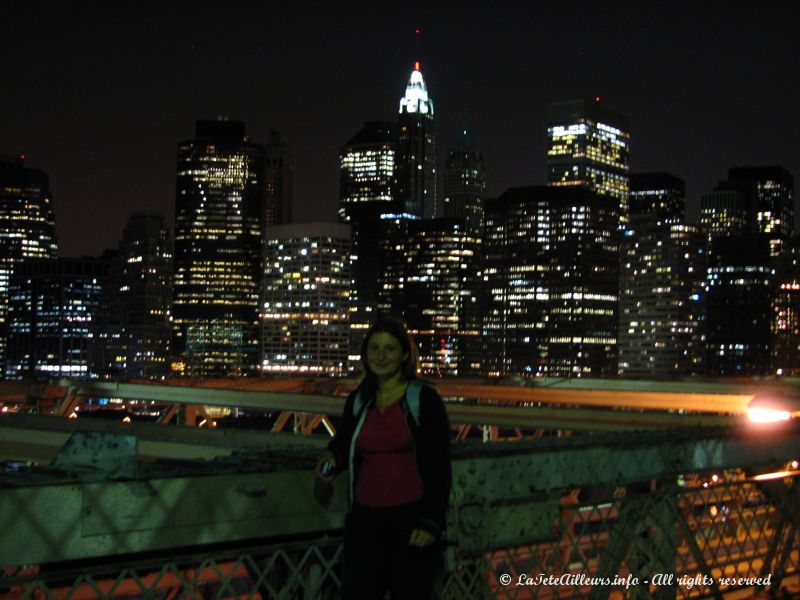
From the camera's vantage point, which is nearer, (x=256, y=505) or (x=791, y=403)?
(x=256, y=505)

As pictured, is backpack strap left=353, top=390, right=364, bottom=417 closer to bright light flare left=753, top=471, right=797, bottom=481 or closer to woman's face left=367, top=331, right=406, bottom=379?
woman's face left=367, top=331, right=406, bottom=379

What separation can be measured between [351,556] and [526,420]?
24.8 metres

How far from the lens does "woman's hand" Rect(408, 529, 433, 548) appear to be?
4.70 metres

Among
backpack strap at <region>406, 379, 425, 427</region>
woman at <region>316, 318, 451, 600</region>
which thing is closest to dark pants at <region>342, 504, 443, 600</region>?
woman at <region>316, 318, 451, 600</region>

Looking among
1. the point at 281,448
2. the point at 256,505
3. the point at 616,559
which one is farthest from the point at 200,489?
the point at 616,559

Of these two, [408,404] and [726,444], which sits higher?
[408,404]

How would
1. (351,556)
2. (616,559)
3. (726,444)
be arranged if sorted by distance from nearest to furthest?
(351,556), (616,559), (726,444)

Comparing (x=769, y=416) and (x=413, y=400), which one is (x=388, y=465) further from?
(x=769, y=416)

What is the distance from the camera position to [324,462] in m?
4.86

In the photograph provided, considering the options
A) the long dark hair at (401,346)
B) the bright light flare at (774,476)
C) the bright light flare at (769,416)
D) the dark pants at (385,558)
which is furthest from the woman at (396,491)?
the bright light flare at (769,416)

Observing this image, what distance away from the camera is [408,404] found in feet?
16.0

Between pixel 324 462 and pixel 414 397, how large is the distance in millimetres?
490

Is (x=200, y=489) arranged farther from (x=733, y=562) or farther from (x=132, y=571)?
(x=733, y=562)

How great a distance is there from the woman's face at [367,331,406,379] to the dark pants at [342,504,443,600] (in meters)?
0.62
